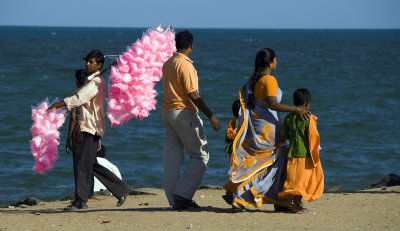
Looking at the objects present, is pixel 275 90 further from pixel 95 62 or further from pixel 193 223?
pixel 95 62

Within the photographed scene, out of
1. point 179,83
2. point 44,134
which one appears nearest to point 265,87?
point 179,83

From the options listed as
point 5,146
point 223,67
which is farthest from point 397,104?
point 223,67

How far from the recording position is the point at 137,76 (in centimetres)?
738

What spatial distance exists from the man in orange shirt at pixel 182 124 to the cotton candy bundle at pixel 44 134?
1529mm

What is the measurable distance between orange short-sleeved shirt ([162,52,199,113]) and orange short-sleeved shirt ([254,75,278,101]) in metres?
0.57

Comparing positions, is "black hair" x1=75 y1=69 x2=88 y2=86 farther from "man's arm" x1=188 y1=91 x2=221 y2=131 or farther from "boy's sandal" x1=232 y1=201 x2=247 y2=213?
"boy's sandal" x1=232 y1=201 x2=247 y2=213

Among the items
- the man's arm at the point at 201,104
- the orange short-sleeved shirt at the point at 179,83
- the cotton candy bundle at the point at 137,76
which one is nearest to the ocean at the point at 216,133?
the cotton candy bundle at the point at 137,76

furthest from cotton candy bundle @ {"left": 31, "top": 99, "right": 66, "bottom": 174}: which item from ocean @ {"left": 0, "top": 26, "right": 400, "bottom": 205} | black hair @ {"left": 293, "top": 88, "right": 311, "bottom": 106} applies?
ocean @ {"left": 0, "top": 26, "right": 400, "bottom": 205}

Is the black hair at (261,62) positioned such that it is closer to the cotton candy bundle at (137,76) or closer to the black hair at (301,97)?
the black hair at (301,97)

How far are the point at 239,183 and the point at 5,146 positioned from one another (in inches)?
438

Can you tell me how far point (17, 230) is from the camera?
638 cm

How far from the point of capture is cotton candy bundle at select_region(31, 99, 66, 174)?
7641 millimetres

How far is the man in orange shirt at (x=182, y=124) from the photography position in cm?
661

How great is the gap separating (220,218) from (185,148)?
0.77 m
